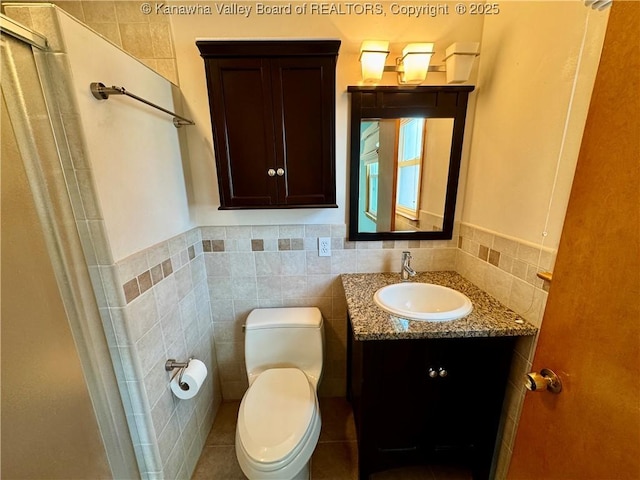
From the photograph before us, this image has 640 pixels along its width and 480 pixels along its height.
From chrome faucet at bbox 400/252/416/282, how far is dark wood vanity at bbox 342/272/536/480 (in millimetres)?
348

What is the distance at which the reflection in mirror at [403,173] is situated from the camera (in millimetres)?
1400

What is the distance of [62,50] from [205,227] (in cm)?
92

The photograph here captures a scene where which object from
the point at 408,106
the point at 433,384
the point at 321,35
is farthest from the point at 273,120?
the point at 433,384

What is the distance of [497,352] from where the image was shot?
109 cm

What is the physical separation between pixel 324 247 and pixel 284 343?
0.61 metres

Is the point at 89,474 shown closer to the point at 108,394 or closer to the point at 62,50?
the point at 108,394

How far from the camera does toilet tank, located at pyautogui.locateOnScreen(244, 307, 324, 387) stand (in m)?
1.46

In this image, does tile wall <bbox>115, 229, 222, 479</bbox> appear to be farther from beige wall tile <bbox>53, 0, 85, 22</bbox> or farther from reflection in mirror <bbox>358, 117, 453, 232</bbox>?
beige wall tile <bbox>53, 0, 85, 22</bbox>

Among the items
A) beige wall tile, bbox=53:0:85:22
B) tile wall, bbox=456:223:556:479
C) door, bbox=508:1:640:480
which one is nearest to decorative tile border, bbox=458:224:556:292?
tile wall, bbox=456:223:556:479

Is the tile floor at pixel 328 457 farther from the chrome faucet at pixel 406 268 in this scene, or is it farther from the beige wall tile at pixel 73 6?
the beige wall tile at pixel 73 6

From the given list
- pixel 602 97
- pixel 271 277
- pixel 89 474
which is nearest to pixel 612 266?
pixel 602 97

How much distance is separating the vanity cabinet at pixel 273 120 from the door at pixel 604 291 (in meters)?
0.92

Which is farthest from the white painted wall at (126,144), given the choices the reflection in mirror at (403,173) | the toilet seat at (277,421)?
the reflection in mirror at (403,173)

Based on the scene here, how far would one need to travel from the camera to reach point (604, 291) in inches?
20.7
